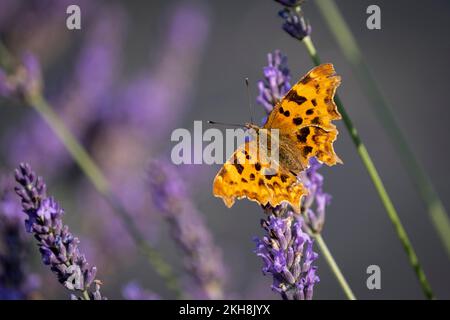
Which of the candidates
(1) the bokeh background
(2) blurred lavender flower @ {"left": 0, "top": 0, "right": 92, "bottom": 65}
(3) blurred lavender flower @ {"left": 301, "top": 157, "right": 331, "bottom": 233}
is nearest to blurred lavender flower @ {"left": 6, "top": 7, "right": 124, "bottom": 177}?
(1) the bokeh background

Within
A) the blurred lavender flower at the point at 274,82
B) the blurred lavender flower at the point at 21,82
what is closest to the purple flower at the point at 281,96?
the blurred lavender flower at the point at 274,82

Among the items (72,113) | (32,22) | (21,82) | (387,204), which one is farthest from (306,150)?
(32,22)

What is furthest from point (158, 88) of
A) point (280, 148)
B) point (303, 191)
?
point (303, 191)

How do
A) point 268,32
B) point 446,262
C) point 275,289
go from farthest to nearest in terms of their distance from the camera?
point 268,32
point 446,262
point 275,289

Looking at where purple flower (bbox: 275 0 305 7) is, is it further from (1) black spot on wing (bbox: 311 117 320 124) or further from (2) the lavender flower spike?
(2) the lavender flower spike
